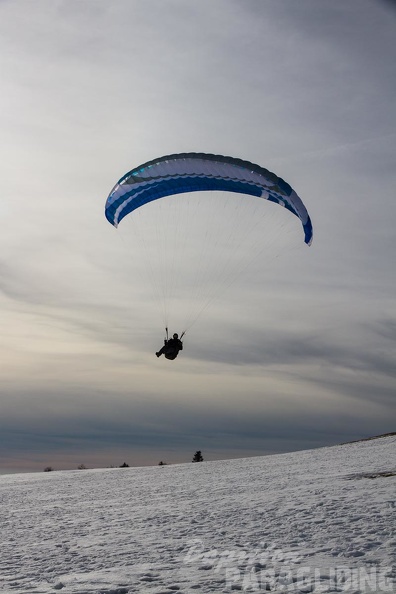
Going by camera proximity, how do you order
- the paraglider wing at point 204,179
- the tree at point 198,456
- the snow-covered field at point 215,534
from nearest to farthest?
1. the snow-covered field at point 215,534
2. the paraglider wing at point 204,179
3. the tree at point 198,456

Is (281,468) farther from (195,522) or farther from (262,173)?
(262,173)

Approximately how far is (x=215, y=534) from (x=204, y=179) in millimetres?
12380

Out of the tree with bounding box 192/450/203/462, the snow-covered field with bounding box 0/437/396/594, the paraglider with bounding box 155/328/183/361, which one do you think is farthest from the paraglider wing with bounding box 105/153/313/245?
the tree with bounding box 192/450/203/462

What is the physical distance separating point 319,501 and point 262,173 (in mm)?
11334

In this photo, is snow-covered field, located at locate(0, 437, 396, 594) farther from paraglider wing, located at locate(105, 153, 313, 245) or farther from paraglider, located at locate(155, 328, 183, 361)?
paraglider wing, located at locate(105, 153, 313, 245)

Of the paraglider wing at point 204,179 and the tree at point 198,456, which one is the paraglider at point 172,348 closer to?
the paraglider wing at point 204,179

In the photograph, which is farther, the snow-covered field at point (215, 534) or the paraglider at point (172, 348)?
the paraglider at point (172, 348)

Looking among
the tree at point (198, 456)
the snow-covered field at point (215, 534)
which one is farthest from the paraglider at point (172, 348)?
the tree at point (198, 456)

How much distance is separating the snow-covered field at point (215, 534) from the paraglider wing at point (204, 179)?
995 centimetres

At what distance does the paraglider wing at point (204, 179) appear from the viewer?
69.3 ft

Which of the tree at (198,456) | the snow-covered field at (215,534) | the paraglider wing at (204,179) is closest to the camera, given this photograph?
the snow-covered field at (215,534)

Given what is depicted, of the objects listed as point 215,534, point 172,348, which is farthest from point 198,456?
point 215,534

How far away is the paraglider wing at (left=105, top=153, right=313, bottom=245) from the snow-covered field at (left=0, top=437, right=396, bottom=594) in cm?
995

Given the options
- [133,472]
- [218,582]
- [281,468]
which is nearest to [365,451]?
[281,468]
